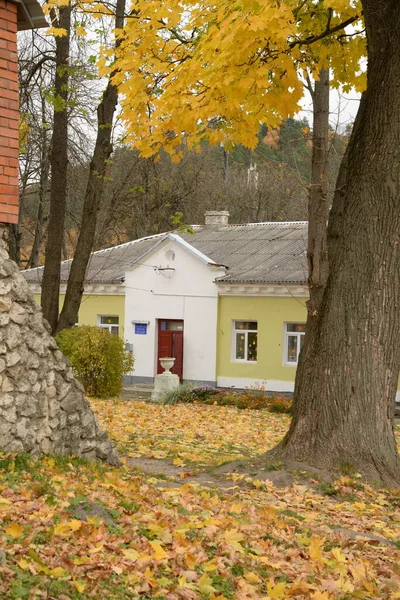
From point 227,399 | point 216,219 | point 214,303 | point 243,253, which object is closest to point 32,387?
point 227,399

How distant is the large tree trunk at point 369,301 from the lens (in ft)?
28.7

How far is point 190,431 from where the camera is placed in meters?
13.0

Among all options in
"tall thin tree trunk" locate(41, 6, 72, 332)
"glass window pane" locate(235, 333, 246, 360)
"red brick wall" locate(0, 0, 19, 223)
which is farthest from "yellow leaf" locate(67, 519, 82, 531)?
"glass window pane" locate(235, 333, 246, 360)

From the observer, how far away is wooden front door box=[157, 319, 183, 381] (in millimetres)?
32281

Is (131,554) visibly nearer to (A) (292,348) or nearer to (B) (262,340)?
(A) (292,348)

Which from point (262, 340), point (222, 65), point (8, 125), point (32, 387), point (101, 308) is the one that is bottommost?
point (32, 387)

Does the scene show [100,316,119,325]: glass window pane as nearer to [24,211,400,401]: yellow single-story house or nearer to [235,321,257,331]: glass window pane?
[24,211,400,401]: yellow single-story house

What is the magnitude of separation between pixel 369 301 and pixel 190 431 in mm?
5140

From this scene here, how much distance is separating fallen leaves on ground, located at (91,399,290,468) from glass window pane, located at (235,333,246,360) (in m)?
12.6

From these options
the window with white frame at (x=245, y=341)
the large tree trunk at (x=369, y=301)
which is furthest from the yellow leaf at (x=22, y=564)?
the window with white frame at (x=245, y=341)

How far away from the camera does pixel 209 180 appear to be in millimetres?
47000

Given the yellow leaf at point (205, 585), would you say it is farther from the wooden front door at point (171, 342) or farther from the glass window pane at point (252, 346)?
the wooden front door at point (171, 342)

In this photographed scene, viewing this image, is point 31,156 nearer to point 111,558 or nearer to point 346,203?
point 346,203

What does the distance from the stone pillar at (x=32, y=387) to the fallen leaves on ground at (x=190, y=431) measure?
2.08 meters
